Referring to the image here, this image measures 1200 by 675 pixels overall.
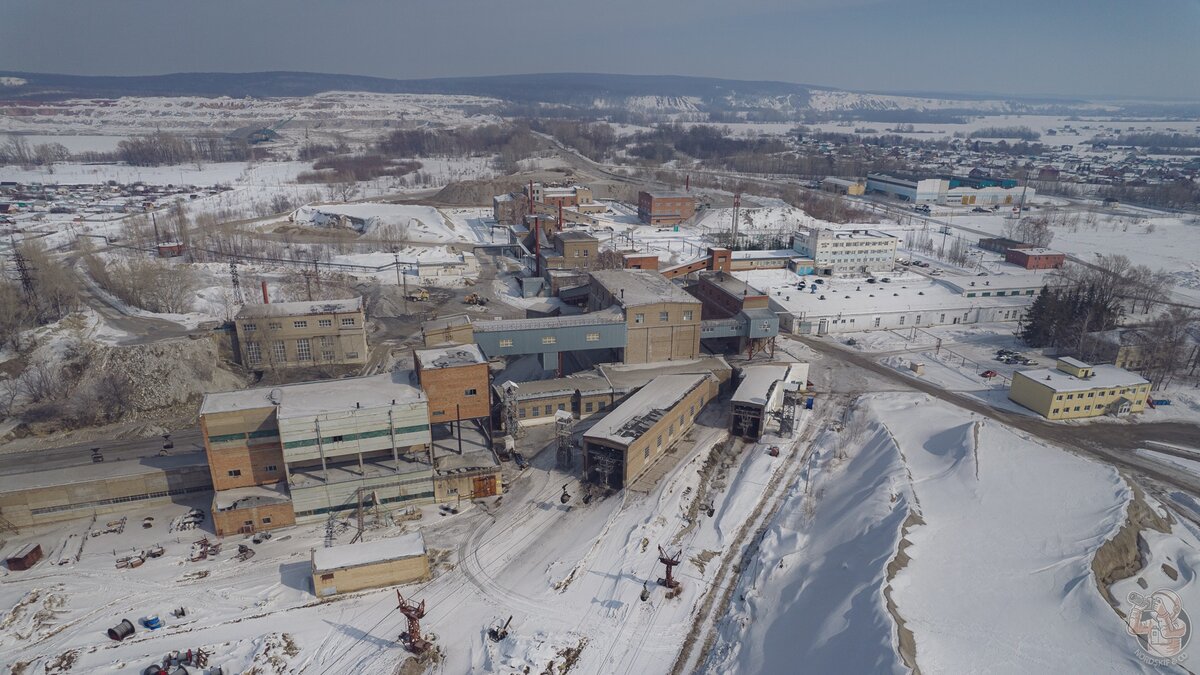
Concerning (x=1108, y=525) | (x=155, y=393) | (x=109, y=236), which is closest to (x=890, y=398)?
(x=1108, y=525)

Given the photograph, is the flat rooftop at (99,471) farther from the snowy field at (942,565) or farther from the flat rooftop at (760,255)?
the flat rooftop at (760,255)

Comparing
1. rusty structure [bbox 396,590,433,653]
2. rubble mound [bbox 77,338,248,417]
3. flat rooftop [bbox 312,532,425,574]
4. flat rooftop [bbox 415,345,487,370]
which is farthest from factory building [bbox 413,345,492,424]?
rubble mound [bbox 77,338,248,417]

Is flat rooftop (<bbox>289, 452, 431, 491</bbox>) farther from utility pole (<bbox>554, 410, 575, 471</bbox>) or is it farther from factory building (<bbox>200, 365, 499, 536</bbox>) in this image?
utility pole (<bbox>554, 410, 575, 471</bbox>)

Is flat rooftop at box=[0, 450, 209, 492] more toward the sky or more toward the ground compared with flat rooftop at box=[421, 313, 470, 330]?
more toward the ground

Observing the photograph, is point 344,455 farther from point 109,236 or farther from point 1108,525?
point 109,236

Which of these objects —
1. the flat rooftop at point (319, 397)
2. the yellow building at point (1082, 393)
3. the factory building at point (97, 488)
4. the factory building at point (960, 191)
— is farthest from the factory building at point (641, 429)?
the factory building at point (960, 191)

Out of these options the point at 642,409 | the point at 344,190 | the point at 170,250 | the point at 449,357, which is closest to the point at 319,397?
the point at 449,357

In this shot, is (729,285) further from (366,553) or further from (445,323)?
(366,553)
